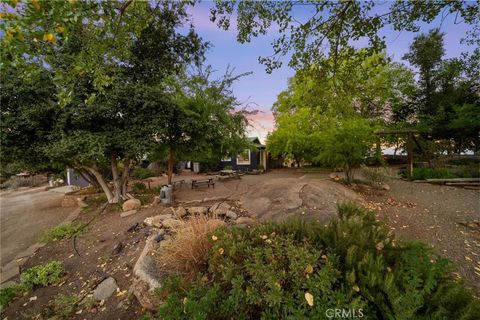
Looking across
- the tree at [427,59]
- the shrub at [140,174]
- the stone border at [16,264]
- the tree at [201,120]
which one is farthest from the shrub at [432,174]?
the shrub at [140,174]

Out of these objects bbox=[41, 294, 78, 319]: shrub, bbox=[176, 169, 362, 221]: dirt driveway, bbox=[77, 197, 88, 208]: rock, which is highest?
bbox=[176, 169, 362, 221]: dirt driveway

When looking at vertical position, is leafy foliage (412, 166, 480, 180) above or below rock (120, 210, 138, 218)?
above

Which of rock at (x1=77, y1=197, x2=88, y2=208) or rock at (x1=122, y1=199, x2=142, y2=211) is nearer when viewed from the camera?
rock at (x1=122, y1=199, x2=142, y2=211)

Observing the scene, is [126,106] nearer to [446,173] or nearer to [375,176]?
[375,176]

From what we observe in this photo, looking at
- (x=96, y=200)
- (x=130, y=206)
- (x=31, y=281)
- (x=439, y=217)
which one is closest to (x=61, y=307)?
(x=31, y=281)

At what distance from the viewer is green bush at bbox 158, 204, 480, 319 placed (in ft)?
4.81

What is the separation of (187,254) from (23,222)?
7.80m

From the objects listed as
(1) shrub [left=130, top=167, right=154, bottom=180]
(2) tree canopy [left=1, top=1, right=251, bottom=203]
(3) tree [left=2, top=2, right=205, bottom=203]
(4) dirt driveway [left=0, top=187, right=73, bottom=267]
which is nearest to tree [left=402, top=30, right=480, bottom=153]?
(2) tree canopy [left=1, top=1, right=251, bottom=203]

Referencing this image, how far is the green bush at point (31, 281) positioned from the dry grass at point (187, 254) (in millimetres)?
2071

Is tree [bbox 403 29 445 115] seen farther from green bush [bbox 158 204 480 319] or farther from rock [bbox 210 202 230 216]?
green bush [bbox 158 204 480 319]

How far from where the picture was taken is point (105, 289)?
2887mm

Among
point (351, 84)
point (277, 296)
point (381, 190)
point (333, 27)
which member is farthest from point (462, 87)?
point (277, 296)

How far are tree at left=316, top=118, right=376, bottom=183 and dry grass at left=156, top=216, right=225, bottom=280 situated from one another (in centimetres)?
631

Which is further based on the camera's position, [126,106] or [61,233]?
[126,106]
